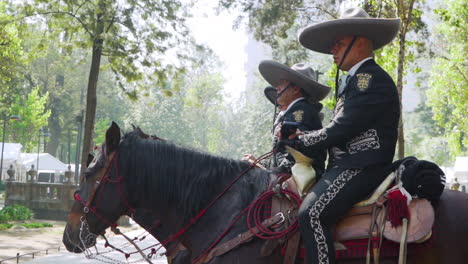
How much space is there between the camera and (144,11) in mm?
18344

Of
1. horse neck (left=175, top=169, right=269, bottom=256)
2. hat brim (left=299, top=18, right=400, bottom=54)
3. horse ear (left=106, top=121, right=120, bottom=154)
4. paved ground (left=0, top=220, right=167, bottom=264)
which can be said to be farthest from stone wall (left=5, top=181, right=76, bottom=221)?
hat brim (left=299, top=18, right=400, bottom=54)

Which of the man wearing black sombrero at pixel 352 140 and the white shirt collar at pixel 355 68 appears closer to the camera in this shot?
the man wearing black sombrero at pixel 352 140

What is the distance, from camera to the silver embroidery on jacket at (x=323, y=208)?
13.9 ft

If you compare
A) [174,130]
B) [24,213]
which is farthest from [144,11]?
[174,130]

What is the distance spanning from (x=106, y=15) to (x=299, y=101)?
12840mm

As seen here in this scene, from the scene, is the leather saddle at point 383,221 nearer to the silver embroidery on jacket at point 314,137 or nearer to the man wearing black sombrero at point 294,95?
the silver embroidery on jacket at point 314,137

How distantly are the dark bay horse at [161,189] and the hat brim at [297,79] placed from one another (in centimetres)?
182

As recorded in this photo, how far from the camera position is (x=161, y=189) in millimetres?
4895

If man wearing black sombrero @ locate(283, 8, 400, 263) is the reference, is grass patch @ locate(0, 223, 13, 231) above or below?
below

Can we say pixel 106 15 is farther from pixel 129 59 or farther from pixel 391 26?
pixel 391 26

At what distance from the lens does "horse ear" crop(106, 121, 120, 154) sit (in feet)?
16.0

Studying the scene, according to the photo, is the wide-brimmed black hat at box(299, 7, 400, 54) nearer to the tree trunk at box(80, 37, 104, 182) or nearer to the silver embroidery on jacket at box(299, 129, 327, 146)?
the silver embroidery on jacket at box(299, 129, 327, 146)

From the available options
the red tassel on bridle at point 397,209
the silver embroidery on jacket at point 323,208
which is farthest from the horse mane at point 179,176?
the red tassel on bridle at point 397,209

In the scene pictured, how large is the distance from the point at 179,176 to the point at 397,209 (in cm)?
176
